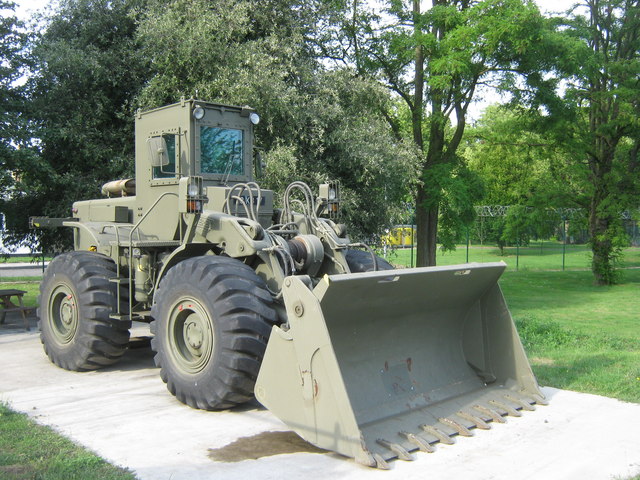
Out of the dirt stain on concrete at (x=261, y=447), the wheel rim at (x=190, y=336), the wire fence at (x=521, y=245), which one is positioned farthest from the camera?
the wire fence at (x=521, y=245)

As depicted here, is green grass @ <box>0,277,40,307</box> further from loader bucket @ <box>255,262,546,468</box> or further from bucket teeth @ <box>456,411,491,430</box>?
bucket teeth @ <box>456,411,491,430</box>

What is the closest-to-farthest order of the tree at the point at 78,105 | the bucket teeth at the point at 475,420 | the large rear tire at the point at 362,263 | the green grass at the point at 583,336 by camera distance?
the bucket teeth at the point at 475,420
the green grass at the point at 583,336
the large rear tire at the point at 362,263
the tree at the point at 78,105

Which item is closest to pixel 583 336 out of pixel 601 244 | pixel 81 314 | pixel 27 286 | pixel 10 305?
pixel 81 314

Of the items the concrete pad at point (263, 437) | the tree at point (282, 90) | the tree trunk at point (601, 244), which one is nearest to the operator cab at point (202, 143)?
the concrete pad at point (263, 437)

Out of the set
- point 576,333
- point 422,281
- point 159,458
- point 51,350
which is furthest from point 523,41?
point 159,458

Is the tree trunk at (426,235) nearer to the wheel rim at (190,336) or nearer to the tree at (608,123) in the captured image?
the tree at (608,123)

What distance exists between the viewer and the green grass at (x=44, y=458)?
15.1 ft

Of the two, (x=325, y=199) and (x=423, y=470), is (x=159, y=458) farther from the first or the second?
(x=325, y=199)

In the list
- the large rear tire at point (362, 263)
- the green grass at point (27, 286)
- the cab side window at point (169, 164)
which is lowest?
the green grass at point (27, 286)

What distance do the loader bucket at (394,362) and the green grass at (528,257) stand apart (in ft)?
58.9

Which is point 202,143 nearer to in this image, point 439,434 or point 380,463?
point 439,434

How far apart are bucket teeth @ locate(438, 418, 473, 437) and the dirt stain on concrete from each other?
44.4 inches

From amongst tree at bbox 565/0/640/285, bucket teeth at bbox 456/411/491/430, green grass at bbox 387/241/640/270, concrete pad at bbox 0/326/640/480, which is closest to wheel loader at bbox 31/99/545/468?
bucket teeth at bbox 456/411/491/430

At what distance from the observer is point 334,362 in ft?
16.3
